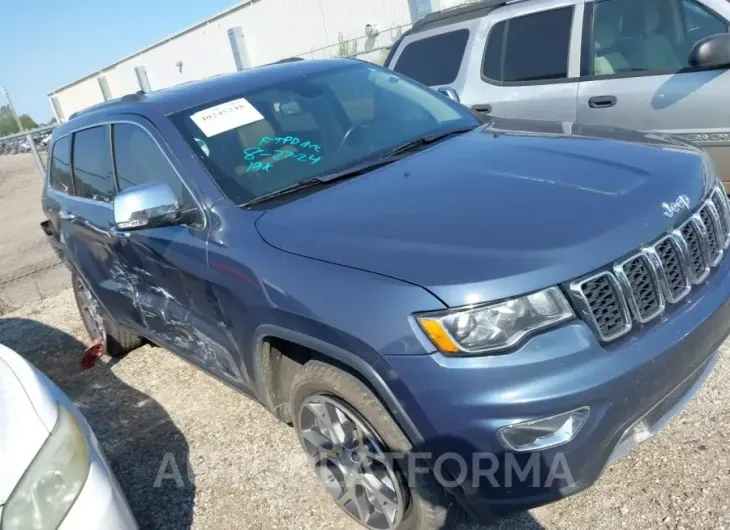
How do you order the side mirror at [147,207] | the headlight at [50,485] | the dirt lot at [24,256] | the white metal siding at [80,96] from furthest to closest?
the white metal siding at [80,96]
the dirt lot at [24,256]
the side mirror at [147,207]
the headlight at [50,485]

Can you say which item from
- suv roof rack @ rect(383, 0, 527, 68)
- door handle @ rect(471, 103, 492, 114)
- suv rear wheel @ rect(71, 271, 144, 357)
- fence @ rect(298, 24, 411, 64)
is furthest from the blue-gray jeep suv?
fence @ rect(298, 24, 411, 64)

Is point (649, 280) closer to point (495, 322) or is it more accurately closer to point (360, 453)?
point (495, 322)

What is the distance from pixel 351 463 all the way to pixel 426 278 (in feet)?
3.14

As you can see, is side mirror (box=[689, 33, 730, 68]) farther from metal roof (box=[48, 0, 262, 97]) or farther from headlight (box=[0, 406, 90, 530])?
metal roof (box=[48, 0, 262, 97])

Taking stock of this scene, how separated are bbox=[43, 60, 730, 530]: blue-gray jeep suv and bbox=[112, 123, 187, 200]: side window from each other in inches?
0.7

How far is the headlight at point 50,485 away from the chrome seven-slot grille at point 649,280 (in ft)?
5.66

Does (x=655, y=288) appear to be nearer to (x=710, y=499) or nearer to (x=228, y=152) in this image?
(x=710, y=499)

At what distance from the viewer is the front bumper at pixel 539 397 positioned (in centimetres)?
198

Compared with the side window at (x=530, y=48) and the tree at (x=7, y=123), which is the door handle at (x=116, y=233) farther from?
the tree at (x=7, y=123)

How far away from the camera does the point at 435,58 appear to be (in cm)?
595

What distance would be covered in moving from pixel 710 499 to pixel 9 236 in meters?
11.7

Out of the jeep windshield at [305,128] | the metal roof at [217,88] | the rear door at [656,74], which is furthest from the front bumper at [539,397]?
the rear door at [656,74]

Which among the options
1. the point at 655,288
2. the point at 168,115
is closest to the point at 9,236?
the point at 168,115

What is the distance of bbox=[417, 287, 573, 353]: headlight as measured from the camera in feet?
6.62
